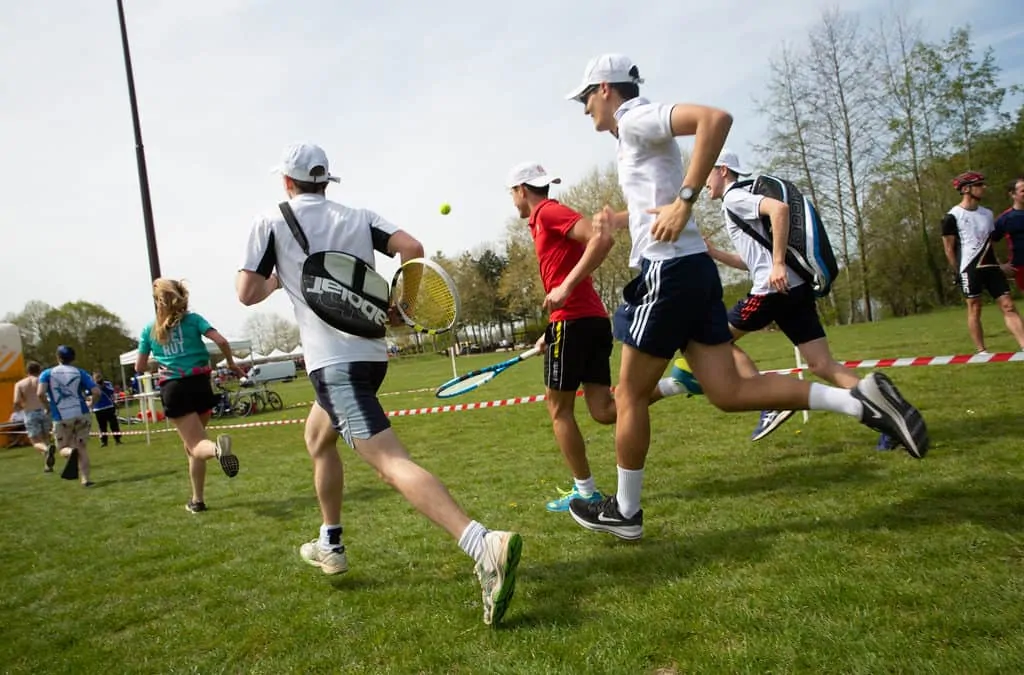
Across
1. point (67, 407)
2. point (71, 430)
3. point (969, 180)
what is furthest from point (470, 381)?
point (67, 407)

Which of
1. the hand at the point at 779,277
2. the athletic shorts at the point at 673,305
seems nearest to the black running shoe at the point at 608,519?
the athletic shorts at the point at 673,305

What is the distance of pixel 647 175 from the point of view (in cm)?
315

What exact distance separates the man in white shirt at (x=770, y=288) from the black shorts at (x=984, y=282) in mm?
4132

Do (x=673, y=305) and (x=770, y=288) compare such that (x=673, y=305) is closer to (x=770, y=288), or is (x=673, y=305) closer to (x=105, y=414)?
(x=770, y=288)

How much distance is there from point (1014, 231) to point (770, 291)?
4.69 metres

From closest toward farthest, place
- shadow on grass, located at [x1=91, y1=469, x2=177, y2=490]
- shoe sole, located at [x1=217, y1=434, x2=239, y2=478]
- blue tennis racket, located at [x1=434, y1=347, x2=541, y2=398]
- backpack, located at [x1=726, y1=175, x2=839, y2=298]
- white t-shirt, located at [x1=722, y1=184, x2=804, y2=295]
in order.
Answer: backpack, located at [x1=726, y1=175, x2=839, y2=298]
white t-shirt, located at [x1=722, y1=184, x2=804, y2=295]
shoe sole, located at [x1=217, y1=434, x2=239, y2=478]
blue tennis racket, located at [x1=434, y1=347, x2=541, y2=398]
shadow on grass, located at [x1=91, y1=469, x2=177, y2=490]

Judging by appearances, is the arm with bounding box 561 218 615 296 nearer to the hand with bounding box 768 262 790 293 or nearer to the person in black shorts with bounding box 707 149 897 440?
the person in black shorts with bounding box 707 149 897 440

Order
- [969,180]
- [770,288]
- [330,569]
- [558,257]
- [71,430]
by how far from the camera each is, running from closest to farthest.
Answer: [330,569]
[558,257]
[770,288]
[969,180]
[71,430]

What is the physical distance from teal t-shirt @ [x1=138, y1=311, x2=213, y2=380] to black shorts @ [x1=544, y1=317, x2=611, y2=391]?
11.3 ft

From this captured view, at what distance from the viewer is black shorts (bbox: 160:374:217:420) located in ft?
18.9

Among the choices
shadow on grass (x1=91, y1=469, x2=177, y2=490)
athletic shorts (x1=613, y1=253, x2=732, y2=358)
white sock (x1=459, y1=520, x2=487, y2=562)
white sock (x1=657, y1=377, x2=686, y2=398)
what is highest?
athletic shorts (x1=613, y1=253, x2=732, y2=358)

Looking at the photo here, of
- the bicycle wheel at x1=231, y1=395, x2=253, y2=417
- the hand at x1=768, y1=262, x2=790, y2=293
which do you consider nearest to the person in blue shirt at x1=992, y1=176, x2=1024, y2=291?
the hand at x1=768, y1=262, x2=790, y2=293

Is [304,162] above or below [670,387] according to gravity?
above

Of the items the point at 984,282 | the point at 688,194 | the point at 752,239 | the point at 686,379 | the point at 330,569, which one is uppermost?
the point at 688,194
